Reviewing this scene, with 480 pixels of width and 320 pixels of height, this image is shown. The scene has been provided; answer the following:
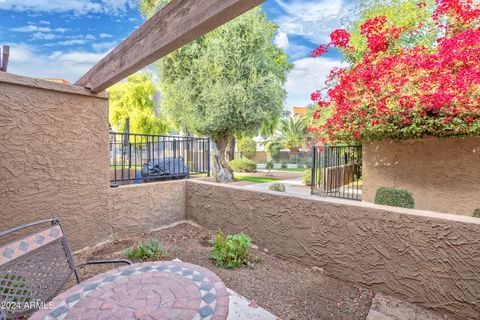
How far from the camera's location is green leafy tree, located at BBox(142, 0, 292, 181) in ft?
28.4

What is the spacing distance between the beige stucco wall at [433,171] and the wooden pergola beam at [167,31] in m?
5.27

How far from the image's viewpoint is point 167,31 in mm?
2107

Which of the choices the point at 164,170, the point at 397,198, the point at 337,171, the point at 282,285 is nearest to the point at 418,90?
the point at 397,198

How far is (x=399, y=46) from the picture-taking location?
20.6 ft

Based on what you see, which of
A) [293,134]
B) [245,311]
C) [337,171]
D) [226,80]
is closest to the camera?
[245,311]

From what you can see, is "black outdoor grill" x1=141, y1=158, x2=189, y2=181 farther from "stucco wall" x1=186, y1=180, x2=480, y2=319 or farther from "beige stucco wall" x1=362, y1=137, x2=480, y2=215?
"beige stucco wall" x1=362, y1=137, x2=480, y2=215

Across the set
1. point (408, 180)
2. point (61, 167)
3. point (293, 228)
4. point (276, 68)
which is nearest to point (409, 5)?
point (276, 68)

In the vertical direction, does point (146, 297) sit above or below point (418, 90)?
below

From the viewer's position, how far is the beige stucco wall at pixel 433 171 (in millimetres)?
4656

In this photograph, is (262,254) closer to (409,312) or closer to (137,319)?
(409,312)

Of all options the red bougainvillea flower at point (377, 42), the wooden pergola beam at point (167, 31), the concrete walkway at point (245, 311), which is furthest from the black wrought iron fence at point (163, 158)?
the red bougainvillea flower at point (377, 42)

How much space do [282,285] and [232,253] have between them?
2.40 feet

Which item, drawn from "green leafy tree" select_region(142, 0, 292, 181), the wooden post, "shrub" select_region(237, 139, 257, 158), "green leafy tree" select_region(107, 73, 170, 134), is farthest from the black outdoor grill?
"shrub" select_region(237, 139, 257, 158)

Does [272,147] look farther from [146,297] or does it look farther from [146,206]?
[146,297]
